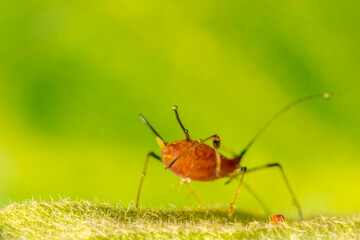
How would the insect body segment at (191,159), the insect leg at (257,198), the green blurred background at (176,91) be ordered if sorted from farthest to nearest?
1. the insect leg at (257,198)
2. the green blurred background at (176,91)
3. the insect body segment at (191,159)

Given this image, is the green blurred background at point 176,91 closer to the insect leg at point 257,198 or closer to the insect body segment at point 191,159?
the insect leg at point 257,198

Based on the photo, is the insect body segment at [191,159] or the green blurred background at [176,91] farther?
the green blurred background at [176,91]

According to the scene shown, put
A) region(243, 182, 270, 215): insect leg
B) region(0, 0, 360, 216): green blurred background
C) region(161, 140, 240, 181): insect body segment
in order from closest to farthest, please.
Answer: region(161, 140, 240, 181): insect body segment, region(0, 0, 360, 216): green blurred background, region(243, 182, 270, 215): insect leg

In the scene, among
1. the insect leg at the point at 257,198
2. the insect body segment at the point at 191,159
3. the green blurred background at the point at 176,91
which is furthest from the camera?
the insect leg at the point at 257,198

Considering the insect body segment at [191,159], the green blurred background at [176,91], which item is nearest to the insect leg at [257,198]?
the green blurred background at [176,91]

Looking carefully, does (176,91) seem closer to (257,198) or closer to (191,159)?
(257,198)

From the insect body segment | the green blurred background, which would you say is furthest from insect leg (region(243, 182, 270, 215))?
the insect body segment

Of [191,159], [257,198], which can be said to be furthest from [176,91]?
[191,159]

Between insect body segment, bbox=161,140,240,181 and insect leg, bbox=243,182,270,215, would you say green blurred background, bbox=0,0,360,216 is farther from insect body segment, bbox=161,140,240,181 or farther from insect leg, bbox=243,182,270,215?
insect body segment, bbox=161,140,240,181

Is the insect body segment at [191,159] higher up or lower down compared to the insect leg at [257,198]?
higher up

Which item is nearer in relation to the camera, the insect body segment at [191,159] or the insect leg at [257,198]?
the insect body segment at [191,159]
